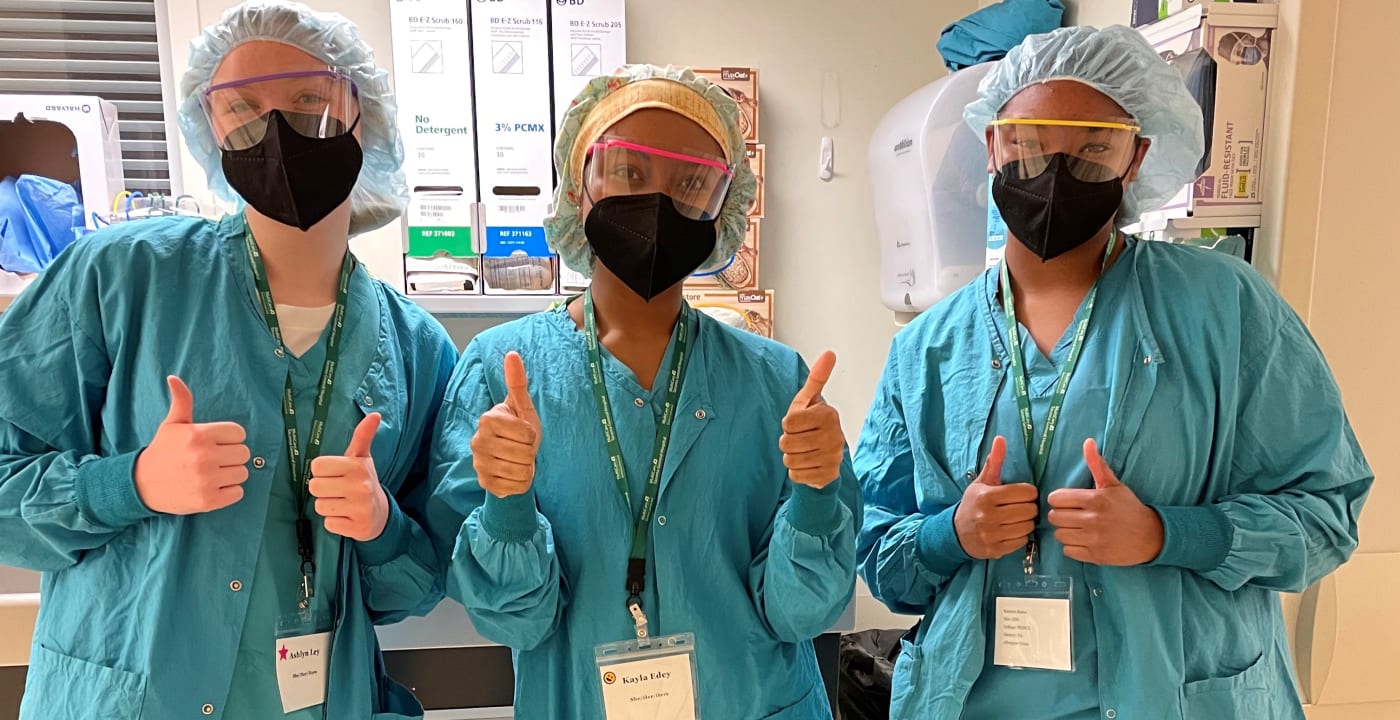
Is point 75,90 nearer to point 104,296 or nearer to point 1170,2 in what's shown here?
point 104,296

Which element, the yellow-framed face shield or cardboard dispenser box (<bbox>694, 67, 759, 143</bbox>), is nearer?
the yellow-framed face shield

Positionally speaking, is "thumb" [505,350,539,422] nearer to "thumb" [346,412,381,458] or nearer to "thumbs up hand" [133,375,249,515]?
"thumb" [346,412,381,458]

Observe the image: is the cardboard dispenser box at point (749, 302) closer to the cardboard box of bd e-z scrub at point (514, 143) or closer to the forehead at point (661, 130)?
the cardboard box of bd e-z scrub at point (514, 143)

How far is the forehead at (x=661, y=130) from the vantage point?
4.29ft

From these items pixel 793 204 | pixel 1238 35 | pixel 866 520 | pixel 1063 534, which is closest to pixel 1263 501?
pixel 1063 534

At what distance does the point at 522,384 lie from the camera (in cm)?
114

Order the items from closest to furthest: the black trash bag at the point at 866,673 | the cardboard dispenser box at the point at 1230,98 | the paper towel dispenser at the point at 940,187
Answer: the cardboard dispenser box at the point at 1230,98
the black trash bag at the point at 866,673
the paper towel dispenser at the point at 940,187

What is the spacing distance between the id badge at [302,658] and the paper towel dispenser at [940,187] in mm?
2095

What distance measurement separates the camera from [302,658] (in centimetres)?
124

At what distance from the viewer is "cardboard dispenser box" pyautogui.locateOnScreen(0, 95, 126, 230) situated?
2270 millimetres

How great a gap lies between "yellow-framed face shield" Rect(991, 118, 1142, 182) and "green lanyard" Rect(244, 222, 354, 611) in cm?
125

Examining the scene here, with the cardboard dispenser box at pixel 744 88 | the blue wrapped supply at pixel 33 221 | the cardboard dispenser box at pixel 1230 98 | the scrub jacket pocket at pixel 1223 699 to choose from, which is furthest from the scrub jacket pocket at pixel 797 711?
the blue wrapped supply at pixel 33 221

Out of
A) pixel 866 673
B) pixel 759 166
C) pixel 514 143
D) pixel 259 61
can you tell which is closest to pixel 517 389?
pixel 259 61

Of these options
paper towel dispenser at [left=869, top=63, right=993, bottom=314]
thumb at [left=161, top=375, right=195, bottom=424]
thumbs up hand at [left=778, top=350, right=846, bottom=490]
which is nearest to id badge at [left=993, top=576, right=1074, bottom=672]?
thumbs up hand at [left=778, top=350, right=846, bottom=490]
